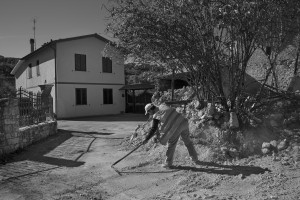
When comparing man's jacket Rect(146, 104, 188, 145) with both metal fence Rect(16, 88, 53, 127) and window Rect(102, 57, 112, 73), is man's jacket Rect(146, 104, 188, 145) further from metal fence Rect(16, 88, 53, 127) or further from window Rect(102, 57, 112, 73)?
window Rect(102, 57, 112, 73)

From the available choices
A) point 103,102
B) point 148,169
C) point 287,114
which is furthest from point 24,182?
point 103,102

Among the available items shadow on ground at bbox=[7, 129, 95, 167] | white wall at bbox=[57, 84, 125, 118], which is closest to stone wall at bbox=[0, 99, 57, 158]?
shadow on ground at bbox=[7, 129, 95, 167]

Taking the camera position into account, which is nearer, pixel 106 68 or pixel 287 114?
pixel 287 114

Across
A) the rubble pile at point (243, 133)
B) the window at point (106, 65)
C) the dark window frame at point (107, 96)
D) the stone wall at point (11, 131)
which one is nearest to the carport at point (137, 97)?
the dark window frame at point (107, 96)

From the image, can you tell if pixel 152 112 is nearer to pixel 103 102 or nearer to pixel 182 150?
pixel 182 150

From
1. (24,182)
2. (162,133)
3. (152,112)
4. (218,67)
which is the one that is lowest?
(24,182)

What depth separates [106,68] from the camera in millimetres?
25641

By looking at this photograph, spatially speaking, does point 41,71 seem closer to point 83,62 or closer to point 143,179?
point 83,62

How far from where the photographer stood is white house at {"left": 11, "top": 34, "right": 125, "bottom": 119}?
75.3ft

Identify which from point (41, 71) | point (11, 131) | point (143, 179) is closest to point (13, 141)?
point (11, 131)

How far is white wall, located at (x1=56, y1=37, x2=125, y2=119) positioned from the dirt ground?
15.1 meters

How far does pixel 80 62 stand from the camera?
24.1 meters

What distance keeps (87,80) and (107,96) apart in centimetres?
215

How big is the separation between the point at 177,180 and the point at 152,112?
61.9 inches
